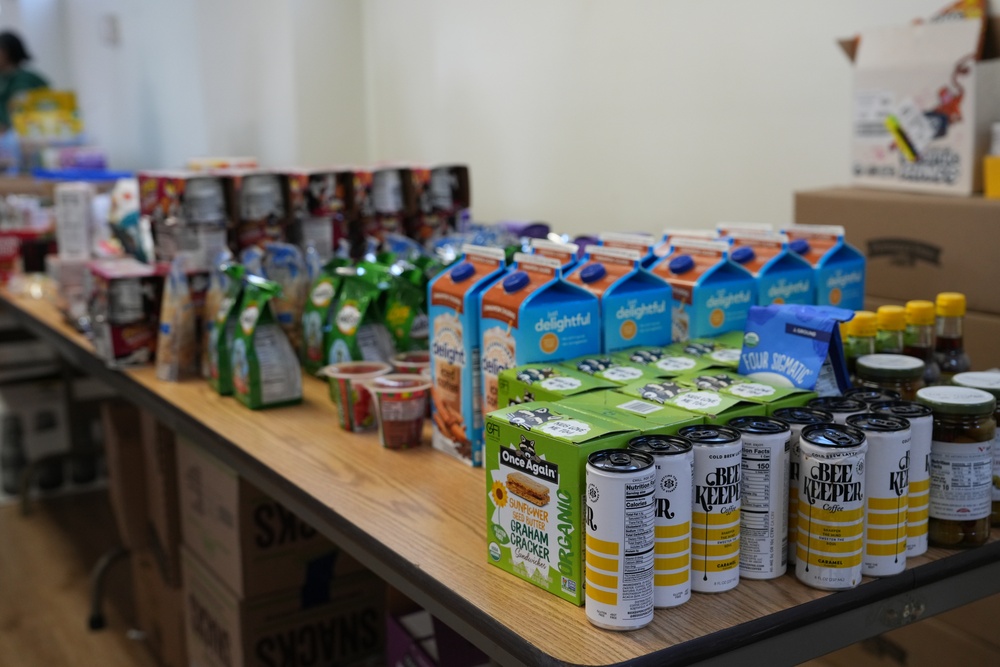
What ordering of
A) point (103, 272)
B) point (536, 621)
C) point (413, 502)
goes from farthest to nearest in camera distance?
point (103, 272) < point (413, 502) < point (536, 621)

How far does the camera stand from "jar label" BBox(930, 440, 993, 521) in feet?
3.92

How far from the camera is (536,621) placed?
1.07 metres

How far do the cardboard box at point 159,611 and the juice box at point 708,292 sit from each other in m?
1.56

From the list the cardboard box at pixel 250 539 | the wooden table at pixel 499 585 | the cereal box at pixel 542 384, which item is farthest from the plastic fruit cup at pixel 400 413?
the cardboard box at pixel 250 539

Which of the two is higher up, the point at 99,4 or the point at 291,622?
the point at 99,4

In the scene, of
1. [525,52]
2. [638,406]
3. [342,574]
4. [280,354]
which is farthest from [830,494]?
[525,52]

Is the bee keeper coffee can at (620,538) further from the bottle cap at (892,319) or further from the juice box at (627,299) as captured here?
the bottle cap at (892,319)

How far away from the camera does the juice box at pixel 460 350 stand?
5.07ft

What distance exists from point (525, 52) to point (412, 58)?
0.85 m

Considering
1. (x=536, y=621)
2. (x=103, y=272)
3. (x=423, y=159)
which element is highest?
(x=423, y=159)

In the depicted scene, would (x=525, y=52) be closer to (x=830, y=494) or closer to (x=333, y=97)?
(x=333, y=97)

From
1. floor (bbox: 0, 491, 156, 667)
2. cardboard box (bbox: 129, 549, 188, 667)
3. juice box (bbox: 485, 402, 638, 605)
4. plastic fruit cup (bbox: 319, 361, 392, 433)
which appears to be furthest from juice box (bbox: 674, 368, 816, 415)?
floor (bbox: 0, 491, 156, 667)

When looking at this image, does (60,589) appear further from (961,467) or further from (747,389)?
(961,467)

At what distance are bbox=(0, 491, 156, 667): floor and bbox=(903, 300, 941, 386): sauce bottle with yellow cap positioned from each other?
2.22 metres
